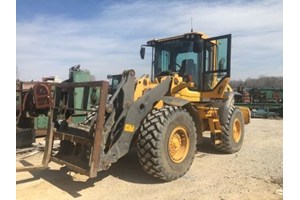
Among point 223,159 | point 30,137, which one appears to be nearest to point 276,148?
point 223,159

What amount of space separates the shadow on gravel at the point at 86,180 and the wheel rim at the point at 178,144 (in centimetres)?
50

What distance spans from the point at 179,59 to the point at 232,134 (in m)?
2.05

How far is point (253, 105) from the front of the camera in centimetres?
1991

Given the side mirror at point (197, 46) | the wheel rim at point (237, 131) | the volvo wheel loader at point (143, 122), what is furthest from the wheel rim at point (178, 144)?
the wheel rim at point (237, 131)

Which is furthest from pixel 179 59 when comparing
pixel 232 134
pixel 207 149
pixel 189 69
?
pixel 207 149

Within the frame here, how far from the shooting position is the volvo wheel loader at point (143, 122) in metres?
4.57

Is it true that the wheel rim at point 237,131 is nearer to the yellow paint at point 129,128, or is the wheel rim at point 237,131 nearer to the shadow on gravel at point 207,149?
the shadow on gravel at point 207,149

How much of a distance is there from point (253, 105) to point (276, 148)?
41.5ft

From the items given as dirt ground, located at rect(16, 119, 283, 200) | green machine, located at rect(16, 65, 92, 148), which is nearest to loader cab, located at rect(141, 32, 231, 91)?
dirt ground, located at rect(16, 119, 283, 200)

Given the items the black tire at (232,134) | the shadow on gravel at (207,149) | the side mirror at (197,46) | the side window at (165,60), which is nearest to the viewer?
the side mirror at (197,46)

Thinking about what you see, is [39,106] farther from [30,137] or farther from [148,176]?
[148,176]

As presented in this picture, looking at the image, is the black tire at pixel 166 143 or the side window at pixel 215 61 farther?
the side window at pixel 215 61

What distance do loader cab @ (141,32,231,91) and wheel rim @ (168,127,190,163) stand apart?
5.33 feet

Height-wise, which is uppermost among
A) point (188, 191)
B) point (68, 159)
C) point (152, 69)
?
point (152, 69)
